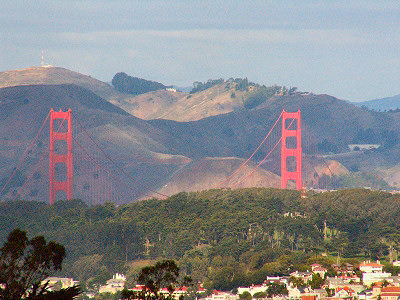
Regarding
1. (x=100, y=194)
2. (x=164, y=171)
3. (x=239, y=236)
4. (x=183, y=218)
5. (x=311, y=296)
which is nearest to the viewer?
(x=311, y=296)

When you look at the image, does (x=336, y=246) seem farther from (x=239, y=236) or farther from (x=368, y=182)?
(x=368, y=182)

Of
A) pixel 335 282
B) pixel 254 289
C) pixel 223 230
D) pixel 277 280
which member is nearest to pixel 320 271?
pixel 277 280

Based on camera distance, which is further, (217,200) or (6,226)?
(217,200)

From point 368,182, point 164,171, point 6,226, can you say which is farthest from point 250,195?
point 368,182

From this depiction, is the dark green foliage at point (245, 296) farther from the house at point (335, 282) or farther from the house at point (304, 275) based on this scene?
the house at point (335, 282)

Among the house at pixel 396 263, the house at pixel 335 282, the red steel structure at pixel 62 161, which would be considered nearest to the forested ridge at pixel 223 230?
the red steel structure at pixel 62 161

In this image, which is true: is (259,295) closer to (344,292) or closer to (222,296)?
(222,296)
